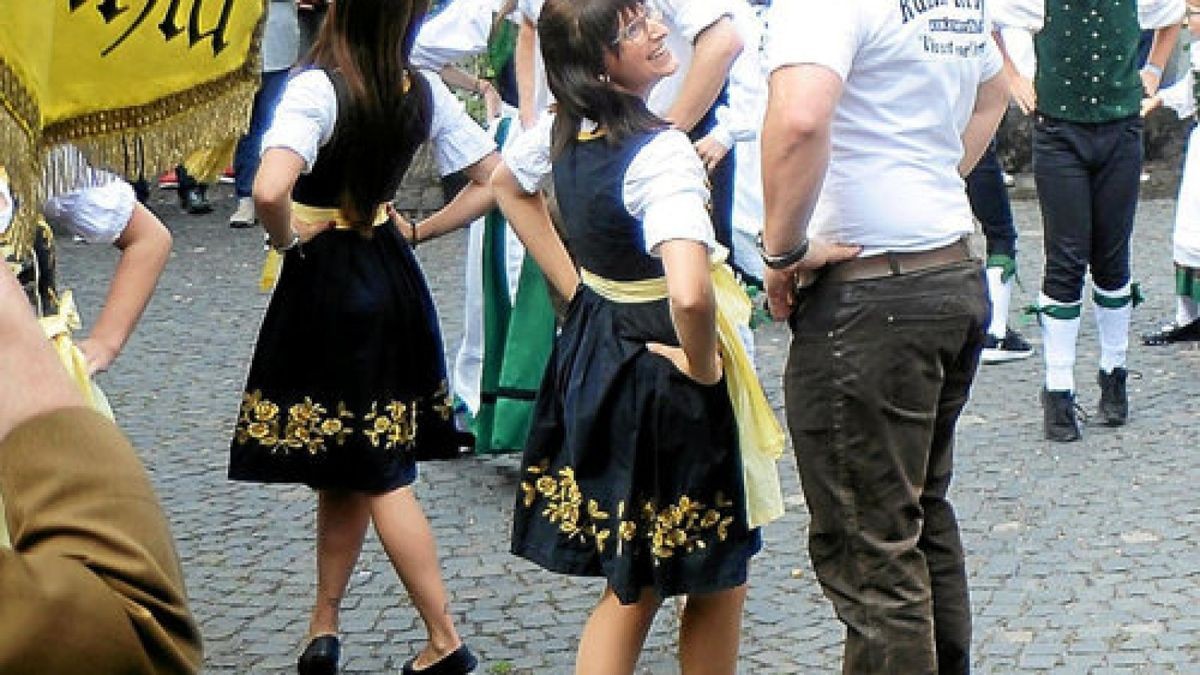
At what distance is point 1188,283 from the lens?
290 inches

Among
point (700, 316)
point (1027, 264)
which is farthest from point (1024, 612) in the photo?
point (1027, 264)

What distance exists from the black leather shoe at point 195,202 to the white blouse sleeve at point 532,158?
23.9 ft

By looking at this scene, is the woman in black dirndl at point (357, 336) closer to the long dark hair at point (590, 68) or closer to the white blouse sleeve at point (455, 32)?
the long dark hair at point (590, 68)

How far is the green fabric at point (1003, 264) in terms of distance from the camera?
24.1ft

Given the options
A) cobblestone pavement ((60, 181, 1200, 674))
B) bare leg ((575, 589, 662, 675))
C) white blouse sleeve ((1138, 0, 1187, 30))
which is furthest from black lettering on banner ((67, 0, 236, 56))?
white blouse sleeve ((1138, 0, 1187, 30))

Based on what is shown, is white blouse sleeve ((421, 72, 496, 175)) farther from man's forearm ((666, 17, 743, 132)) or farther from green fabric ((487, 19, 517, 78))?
green fabric ((487, 19, 517, 78))

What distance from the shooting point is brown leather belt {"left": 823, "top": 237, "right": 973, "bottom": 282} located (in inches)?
143

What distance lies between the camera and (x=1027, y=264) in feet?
29.8

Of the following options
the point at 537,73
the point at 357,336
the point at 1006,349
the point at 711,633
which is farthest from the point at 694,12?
the point at 1006,349

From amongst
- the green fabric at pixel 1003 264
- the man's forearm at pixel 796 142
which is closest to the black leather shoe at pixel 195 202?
the green fabric at pixel 1003 264

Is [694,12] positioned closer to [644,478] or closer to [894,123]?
[894,123]

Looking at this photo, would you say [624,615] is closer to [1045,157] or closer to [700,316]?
[700,316]

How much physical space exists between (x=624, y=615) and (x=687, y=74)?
6.03 feet

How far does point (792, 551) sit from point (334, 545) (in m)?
1.37
